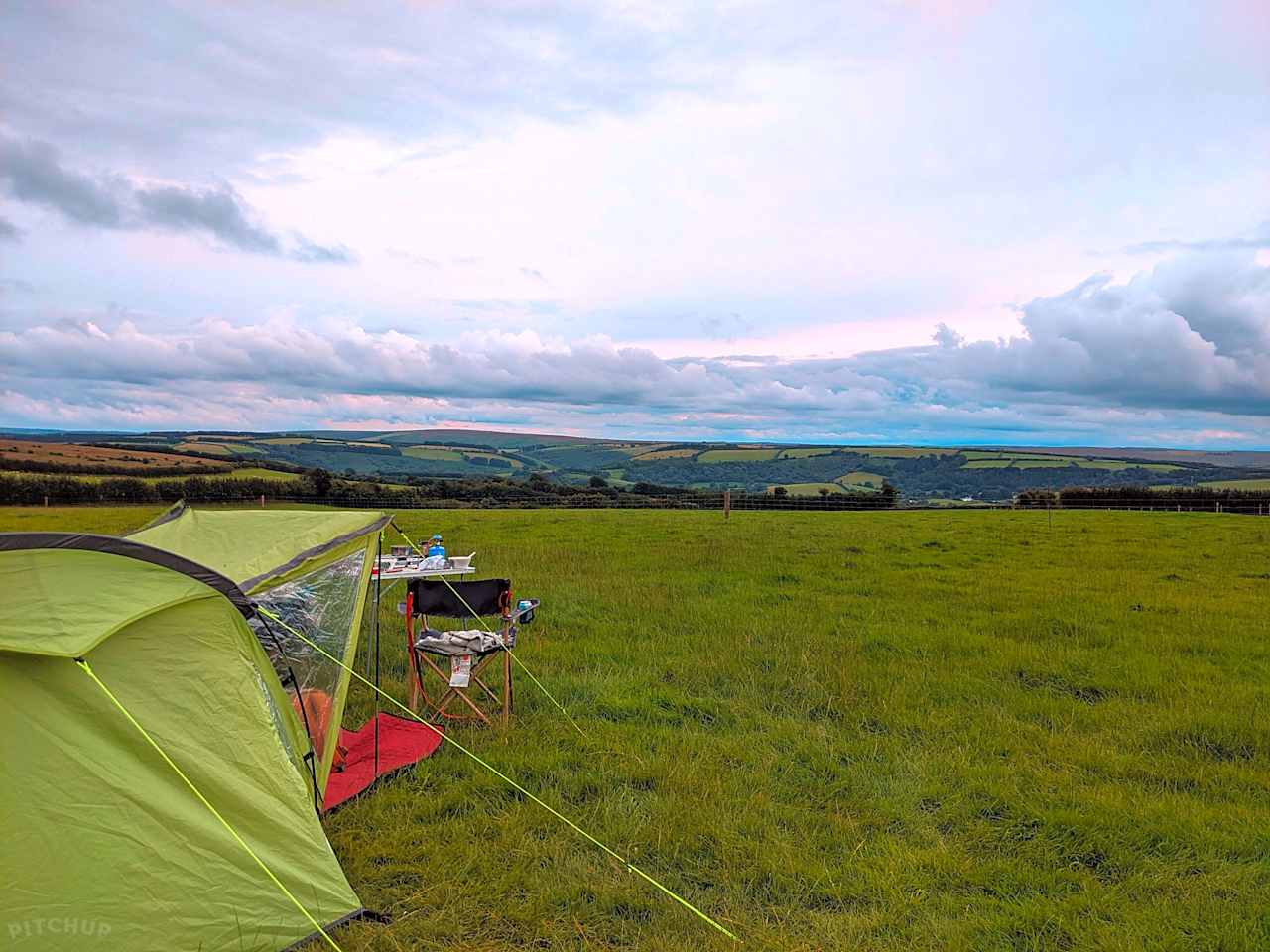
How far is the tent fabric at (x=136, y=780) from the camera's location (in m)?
3.04

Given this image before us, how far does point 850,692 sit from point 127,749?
5366mm

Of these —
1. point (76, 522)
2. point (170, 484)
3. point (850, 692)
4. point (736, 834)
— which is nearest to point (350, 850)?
point (736, 834)

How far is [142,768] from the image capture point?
333 centimetres

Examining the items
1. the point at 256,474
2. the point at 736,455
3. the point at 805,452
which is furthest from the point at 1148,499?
the point at 256,474

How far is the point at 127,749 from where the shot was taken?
10.9ft

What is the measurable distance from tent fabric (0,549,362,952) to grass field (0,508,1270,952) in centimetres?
49

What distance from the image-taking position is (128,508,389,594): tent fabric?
199 inches

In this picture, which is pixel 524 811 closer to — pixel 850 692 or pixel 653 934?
pixel 653 934

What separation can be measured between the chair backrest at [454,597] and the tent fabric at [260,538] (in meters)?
0.63

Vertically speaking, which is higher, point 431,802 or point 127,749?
point 127,749

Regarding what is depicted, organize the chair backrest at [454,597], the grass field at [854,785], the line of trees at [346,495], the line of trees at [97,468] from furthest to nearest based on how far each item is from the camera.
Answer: the line of trees at [97,468], the line of trees at [346,495], the chair backrest at [454,597], the grass field at [854,785]

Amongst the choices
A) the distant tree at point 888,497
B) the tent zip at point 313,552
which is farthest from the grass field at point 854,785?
the distant tree at point 888,497

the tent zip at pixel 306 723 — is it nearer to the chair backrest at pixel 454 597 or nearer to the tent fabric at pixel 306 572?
the tent fabric at pixel 306 572

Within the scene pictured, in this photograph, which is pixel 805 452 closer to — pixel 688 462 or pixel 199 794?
pixel 688 462
